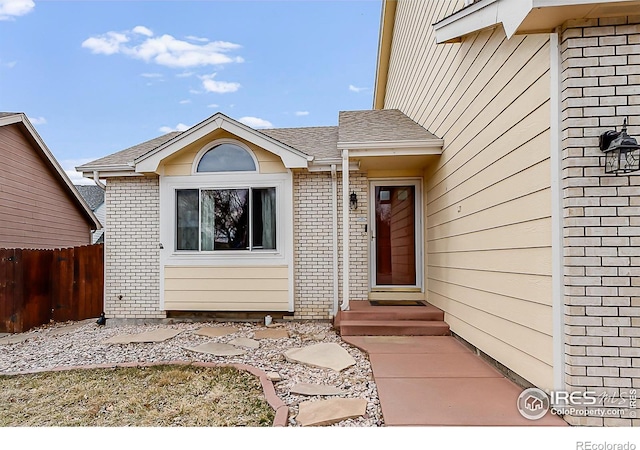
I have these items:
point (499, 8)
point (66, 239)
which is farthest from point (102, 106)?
point (499, 8)

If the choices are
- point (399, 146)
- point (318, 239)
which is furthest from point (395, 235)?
point (399, 146)

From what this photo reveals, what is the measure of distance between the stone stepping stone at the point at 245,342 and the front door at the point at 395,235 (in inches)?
95.9

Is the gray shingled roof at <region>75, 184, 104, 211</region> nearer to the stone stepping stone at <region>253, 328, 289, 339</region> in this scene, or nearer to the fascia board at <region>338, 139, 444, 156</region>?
the stone stepping stone at <region>253, 328, 289, 339</region>

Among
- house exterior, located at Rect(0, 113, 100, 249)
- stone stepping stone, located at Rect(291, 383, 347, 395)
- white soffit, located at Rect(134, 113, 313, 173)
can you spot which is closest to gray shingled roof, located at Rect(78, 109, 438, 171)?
white soffit, located at Rect(134, 113, 313, 173)

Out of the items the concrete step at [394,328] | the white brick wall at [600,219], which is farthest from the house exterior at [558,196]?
the concrete step at [394,328]

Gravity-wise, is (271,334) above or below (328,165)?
below

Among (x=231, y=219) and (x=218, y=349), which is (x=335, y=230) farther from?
(x=218, y=349)

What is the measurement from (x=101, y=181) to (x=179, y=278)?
2379 mm

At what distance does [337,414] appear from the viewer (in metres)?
2.79

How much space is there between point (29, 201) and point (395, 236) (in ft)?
33.0

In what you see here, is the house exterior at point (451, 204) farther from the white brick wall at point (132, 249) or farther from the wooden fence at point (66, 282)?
the wooden fence at point (66, 282)

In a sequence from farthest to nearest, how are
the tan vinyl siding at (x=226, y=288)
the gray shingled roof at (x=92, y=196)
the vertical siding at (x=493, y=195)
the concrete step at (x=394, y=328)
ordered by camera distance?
the gray shingled roof at (x=92, y=196) → the tan vinyl siding at (x=226, y=288) → the concrete step at (x=394, y=328) → the vertical siding at (x=493, y=195)

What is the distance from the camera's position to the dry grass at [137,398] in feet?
9.41

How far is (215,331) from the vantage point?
225 inches
